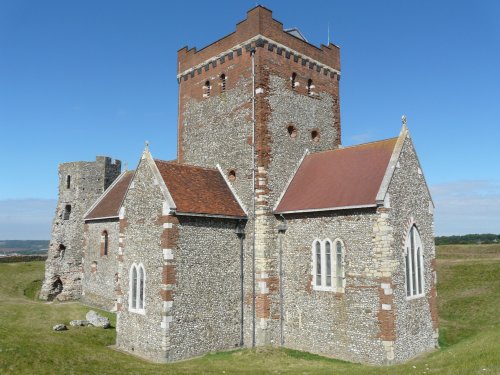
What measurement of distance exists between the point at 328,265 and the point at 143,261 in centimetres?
837

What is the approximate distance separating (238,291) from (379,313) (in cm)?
691

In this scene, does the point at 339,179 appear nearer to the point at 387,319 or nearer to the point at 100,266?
the point at 387,319

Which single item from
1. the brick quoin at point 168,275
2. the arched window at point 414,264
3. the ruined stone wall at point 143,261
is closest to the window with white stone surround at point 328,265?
the arched window at point 414,264

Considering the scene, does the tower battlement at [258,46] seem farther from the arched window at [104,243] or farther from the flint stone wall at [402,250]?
the arched window at [104,243]

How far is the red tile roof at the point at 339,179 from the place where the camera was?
18.5 metres

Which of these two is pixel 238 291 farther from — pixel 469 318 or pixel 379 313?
pixel 469 318

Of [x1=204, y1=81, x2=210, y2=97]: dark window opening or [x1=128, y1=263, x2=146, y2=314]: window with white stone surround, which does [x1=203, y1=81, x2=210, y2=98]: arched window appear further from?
[x1=128, y1=263, x2=146, y2=314]: window with white stone surround

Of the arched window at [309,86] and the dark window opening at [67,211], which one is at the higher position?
the arched window at [309,86]

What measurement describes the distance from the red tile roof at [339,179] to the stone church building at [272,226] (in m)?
0.07

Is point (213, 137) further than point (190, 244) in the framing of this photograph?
Yes

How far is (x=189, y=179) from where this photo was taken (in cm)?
2127

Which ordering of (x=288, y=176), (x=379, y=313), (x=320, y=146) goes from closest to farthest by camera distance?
(x=379, y=313), (x=288, y=176), (x=320, y=146)

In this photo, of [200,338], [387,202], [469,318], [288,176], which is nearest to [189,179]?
[288,176]

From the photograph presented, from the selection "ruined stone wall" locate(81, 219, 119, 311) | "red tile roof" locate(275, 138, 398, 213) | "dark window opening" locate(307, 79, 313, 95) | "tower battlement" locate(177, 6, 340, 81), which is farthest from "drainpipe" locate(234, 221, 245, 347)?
"ruined stone wall" locate(81, 219, 119, 311)
